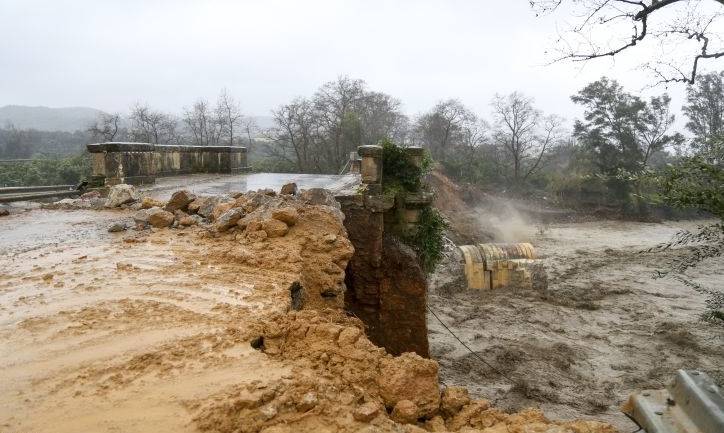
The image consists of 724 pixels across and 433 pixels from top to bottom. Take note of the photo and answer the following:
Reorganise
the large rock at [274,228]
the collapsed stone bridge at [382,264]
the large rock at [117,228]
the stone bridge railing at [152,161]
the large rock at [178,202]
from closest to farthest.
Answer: the large rock at [274,228]
the large rock at [117,228]
the large rock at [178,202]
the collapsed stone bridge at [382,264]
the stone bridge railing at [152,161]

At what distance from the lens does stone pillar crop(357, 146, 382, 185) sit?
8.09 meters

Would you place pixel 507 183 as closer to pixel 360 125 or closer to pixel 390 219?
pixel 360 125

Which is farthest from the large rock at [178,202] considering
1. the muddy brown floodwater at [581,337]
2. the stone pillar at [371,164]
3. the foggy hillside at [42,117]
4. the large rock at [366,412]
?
the foggy hillside at [42,117]

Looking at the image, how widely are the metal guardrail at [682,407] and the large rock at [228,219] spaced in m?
4.48

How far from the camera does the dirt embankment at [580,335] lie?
8.99 metres

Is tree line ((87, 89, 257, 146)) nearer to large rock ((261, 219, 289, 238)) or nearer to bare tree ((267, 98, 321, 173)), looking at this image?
bare tree ((267, 98, 321, 173))

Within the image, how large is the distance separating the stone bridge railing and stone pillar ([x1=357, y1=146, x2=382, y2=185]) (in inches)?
204

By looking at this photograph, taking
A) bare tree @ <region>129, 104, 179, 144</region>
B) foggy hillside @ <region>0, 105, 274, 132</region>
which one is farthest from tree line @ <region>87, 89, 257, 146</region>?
foggy hillside @ <region>0, 105, 274, 132</region>

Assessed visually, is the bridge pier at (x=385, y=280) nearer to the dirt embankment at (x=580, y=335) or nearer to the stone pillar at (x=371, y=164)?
the stone pillar at (x=371, y=164)

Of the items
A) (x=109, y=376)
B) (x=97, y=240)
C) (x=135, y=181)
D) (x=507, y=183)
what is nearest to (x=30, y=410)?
(x=109, y=376)

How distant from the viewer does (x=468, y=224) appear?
24469 mm

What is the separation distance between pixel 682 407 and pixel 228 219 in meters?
4.74

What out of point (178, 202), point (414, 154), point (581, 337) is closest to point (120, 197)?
point (178, 202)

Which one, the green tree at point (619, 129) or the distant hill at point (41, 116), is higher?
the distant hill at point (41, 116)
